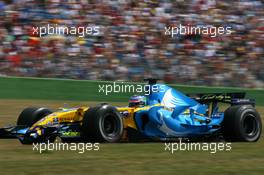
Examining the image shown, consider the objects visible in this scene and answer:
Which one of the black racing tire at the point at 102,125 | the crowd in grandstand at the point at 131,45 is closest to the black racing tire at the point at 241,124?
the black racing tire at the point at 102,125

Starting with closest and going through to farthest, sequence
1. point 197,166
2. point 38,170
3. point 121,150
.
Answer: point 38,170 → point 197,166 → point 121,150

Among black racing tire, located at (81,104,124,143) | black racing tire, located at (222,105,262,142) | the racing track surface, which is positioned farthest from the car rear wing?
black racing tire, located at (81,104,124,143)

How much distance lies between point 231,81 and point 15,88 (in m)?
6.37

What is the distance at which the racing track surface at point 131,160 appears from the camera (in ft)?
22.8

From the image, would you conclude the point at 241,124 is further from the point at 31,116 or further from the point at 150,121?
the point at 31,116

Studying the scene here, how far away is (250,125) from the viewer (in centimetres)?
1070

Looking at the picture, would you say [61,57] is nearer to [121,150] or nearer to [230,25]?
[230,25]

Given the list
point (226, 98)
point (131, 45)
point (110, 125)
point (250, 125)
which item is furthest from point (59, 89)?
point (110, 125)

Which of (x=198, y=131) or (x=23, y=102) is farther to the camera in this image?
(x=23, y=102)

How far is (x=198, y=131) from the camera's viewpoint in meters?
10.6

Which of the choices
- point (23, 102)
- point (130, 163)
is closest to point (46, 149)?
point (130, 163)

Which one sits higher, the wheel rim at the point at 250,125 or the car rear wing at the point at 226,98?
the car rear wing at the point at 226,98

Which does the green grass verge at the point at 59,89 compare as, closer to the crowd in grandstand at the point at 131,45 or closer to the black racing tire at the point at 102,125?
the crowd in grandstand at the point at 131,45

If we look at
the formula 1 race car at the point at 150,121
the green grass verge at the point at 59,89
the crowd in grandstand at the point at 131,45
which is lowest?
the green grass verge at the point at 59,89
